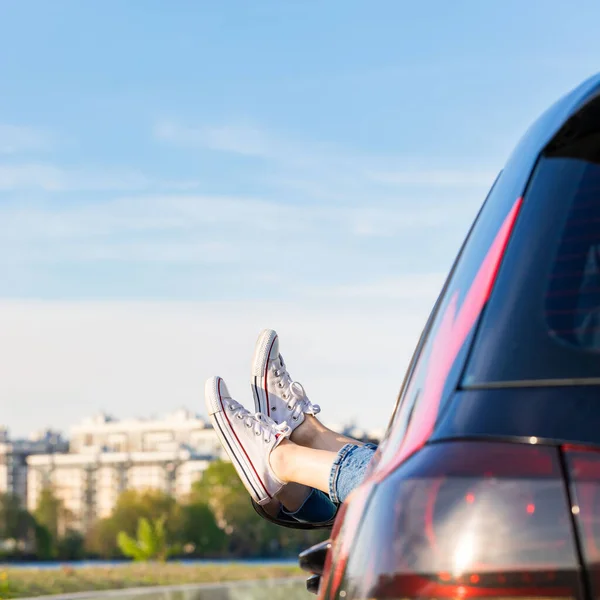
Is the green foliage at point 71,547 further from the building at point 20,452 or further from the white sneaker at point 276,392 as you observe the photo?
the white sneaker at point 276,392

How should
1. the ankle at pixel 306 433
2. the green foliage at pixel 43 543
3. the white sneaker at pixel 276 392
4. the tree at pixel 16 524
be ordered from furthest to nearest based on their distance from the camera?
the tree at pixel 16 524 < the green foliage at pixel 43 543 < the white sneaker at pixel 276 392 < the ankle at pixel 306 433

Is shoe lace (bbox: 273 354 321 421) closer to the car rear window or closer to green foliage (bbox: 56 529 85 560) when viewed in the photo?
the car rear window

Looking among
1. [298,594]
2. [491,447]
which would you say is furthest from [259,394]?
[298,594]

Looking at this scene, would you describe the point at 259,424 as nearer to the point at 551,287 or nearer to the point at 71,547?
the point at 551,287

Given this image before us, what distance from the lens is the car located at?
46.2 inches

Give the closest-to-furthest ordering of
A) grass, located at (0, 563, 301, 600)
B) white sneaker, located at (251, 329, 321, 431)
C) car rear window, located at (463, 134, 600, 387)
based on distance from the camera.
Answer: car rear window, located at (463, 134, 600, 387) → white sneaker, located at (251, 329, 321, 431) → grass, located at (0, 563, 301, 600)

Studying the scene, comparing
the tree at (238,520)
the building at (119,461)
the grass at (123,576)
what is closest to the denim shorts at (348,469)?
the grass at (123,576)

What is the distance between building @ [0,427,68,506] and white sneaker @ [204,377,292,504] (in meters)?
132

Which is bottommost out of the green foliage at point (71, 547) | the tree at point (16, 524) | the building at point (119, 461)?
the green foliage at point (71, 547)

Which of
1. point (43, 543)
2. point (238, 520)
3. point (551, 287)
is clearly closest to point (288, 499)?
point (551, 287)

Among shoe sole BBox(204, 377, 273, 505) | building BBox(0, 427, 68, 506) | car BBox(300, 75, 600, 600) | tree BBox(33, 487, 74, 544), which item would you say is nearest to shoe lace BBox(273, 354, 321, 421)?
shoe sole BBox(204, 377, 273, 505)

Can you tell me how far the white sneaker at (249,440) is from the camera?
300cm

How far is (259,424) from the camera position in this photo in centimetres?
315

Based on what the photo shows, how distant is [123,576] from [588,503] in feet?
36.3
